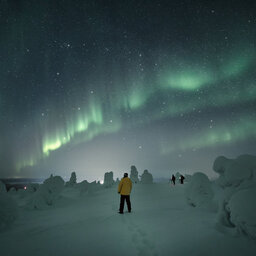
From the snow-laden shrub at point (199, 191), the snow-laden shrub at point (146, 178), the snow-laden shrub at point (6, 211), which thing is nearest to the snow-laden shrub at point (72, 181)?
the snow-laden shrub at point (146, 178)

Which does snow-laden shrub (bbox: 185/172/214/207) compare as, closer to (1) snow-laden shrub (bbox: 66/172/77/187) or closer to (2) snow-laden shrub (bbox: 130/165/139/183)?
(2) snow-laden shrub (bbox: 130/165/139/183)

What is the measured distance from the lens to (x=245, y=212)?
14.7ft

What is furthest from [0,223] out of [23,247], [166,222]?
[166,222]

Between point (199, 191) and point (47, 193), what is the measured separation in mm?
15213

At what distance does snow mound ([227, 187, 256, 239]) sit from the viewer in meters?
4.33

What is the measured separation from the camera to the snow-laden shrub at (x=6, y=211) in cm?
815

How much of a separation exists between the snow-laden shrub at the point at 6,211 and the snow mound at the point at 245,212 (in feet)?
31.9

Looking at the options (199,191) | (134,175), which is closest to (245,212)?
(199,191)

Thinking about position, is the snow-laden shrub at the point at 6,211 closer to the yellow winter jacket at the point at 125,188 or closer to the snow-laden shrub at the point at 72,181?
the yellow winter jacket at the point at 125,188

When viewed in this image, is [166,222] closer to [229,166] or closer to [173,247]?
[173,247]

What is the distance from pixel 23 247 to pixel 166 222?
495 centimetres

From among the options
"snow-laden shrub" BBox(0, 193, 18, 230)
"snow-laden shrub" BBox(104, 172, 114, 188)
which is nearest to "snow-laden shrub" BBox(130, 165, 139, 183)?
"snow-laden shrub" BBox(104, 172, 114, 188)

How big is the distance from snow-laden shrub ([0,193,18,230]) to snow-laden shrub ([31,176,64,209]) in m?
8.77

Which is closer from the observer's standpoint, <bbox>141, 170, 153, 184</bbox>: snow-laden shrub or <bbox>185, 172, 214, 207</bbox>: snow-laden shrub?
<bbox>185, 172, 214, 207</bbox>: snow-laden shrub
